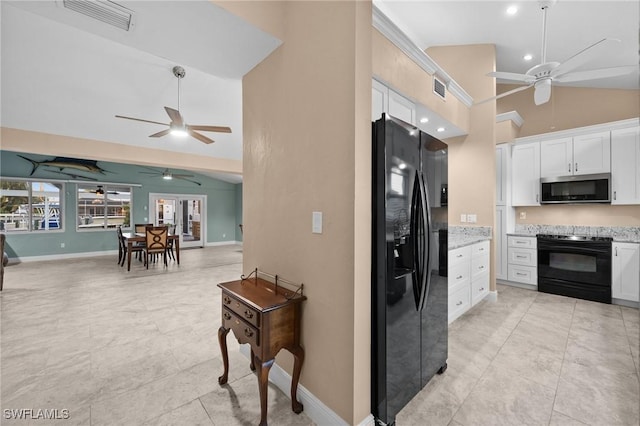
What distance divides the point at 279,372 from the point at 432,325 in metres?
1.19

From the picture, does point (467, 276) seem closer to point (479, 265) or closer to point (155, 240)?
point (479, 265)

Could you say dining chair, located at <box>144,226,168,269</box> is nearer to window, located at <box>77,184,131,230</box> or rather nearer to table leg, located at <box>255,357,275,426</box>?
window, located at <box>77,184,131,230</box>

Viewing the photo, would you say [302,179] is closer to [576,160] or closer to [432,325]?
[432,325]

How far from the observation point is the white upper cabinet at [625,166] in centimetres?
370

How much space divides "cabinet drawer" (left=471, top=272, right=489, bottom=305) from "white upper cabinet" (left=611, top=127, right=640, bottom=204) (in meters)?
2.25

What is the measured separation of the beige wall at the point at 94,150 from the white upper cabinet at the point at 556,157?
693cm

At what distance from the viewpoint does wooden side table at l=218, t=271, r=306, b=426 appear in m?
1.54

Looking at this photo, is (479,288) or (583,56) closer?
(583,56)

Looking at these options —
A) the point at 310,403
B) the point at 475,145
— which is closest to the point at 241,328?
the point at 310,403

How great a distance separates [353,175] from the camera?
1437 mm

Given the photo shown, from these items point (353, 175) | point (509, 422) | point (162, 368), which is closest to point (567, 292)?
point (509, 422)

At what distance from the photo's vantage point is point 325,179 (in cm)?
160

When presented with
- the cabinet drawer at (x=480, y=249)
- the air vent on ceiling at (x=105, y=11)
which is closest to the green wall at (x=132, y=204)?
the air vent on ceiling at (x=105, y=11)

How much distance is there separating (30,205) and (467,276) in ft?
34.4
